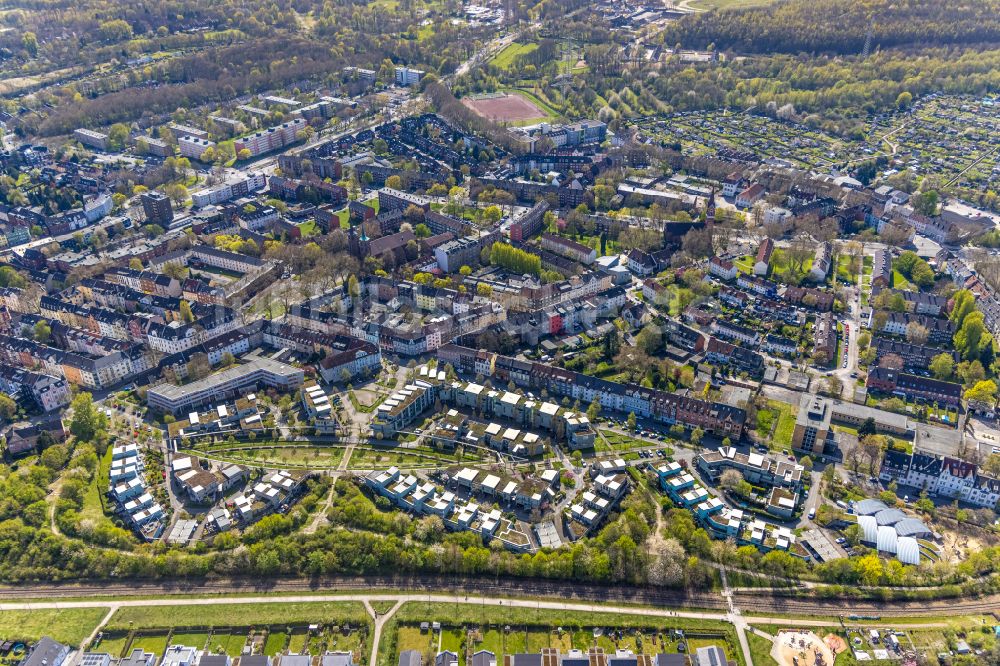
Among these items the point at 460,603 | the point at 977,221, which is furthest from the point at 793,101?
the point at 460,603

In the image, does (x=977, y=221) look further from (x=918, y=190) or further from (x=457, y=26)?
(x=457, y=26)

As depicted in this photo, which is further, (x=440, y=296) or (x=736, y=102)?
(x=736, y=102)

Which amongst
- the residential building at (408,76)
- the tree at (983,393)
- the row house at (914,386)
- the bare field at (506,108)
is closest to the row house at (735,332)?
the row house at (914,386)

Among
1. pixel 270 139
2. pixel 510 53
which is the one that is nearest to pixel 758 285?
pixel 270 139

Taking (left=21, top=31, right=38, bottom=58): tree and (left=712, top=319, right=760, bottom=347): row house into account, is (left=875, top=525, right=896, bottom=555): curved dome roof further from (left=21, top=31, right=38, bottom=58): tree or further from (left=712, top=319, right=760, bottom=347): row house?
(left=21, top=31, right=38, bottom=58): tree

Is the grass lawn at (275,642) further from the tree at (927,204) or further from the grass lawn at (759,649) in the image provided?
the tree at (927,204)
